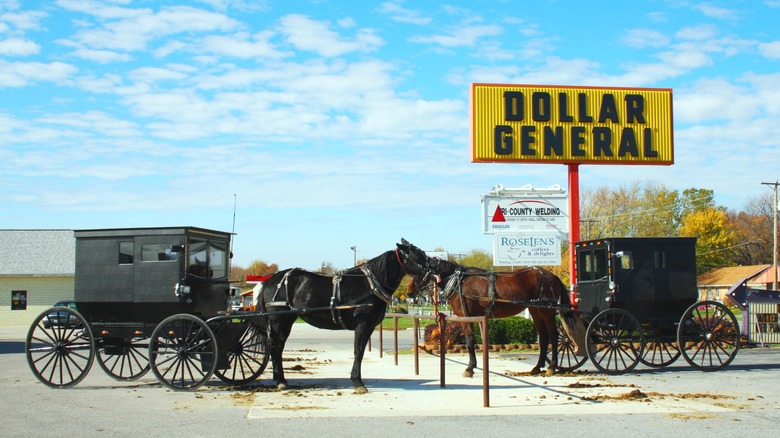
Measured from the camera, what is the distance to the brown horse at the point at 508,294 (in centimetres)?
1545

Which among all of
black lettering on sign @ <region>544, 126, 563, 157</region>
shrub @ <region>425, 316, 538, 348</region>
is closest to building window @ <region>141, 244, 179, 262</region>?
shrub @ <region>425, 316, 538, 348</region>

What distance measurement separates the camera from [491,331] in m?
21.5

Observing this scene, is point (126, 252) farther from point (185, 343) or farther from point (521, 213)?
point (521, 213)

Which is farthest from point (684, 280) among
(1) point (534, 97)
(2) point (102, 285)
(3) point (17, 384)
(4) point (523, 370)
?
(3) point (17, 384)

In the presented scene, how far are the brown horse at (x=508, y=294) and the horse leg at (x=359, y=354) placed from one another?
8.84ft

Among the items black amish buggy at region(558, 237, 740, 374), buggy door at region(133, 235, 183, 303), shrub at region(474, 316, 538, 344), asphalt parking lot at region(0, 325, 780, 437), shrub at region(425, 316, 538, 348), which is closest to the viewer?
asphalt parking lot at region(0, 325, 780, 437)

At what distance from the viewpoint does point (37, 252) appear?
49094 mm

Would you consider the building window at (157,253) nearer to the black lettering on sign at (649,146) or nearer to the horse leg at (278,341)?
the horse leg at (278,341)

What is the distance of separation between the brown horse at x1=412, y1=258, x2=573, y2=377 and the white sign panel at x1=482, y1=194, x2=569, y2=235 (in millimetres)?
9487

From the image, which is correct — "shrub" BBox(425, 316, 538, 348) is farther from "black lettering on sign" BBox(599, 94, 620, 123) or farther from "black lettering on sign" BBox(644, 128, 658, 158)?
"black lettering on sign" BBox(599, 94, 620, 123)

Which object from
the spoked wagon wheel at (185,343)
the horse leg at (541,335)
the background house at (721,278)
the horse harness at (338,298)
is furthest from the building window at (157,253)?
the background house at (721,278)

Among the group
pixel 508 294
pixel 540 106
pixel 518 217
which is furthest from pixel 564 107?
pixel 508 294

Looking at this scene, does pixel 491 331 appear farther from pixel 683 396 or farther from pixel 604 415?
pixel 604 415

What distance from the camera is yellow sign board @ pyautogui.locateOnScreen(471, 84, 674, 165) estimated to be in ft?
75.7
